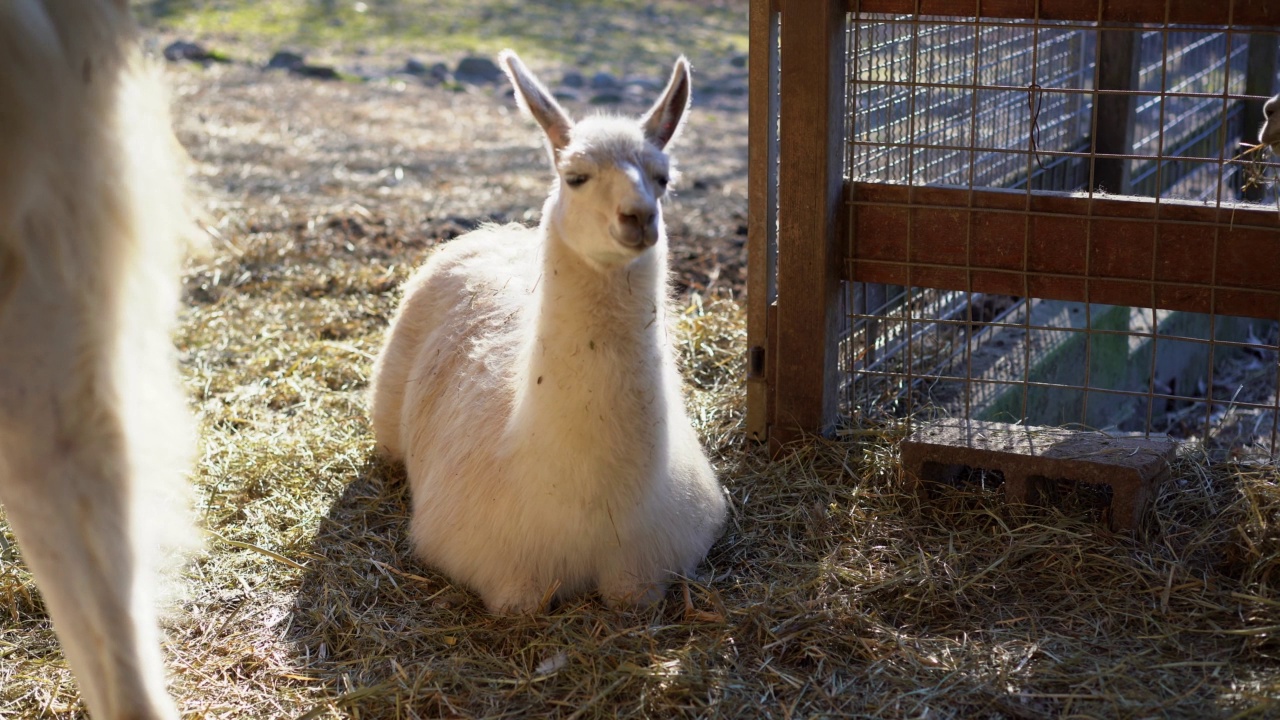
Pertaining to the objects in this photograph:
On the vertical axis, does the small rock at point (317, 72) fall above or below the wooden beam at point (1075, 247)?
above

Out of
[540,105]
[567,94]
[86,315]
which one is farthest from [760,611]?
[567,94]

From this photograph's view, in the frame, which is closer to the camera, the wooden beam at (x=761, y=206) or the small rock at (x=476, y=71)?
the wooden beam at (x=761, y=206)

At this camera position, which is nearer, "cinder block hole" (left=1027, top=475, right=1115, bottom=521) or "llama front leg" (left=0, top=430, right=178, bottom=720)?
"llama front leg" (left=0, top=430, right=178, bottom=720)

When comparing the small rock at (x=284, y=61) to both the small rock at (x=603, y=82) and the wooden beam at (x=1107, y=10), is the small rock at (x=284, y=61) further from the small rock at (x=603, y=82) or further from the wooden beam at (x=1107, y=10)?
the wooden beam at (x=1107, y=10)

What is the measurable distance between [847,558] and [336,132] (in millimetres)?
6989

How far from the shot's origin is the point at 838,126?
3674 mm

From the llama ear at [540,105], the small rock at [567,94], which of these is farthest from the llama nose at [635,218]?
the small rock at [567,94]

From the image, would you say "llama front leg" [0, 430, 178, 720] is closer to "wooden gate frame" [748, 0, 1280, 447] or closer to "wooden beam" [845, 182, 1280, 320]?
"wooden gate frame" [748, 0, 1280, 447]

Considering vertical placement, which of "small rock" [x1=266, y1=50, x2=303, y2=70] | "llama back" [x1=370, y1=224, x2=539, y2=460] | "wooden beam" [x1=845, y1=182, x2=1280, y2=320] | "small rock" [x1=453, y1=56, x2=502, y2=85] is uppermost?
"small rock" [x1=266, y1=50, x2=303, y2=70]

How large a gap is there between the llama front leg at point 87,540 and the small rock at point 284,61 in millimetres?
10559

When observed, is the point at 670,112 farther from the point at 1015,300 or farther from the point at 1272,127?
the point at 1015,300

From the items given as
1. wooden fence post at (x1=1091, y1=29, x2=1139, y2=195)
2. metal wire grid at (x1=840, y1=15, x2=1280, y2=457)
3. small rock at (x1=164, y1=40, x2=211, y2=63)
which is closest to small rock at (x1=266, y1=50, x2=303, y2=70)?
small rock at (x1=164, y1=40, x2=211, y2=63)

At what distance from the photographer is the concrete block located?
→ 10.6ft

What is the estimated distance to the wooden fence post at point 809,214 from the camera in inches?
141
